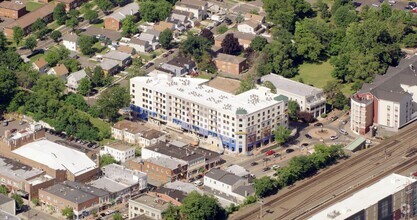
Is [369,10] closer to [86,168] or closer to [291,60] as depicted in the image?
[291,60]

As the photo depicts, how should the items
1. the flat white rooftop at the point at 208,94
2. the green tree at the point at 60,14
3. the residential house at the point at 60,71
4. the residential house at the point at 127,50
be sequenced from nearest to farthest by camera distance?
the flat white rooftop at the point at 208,94 < the residential house at the point at 60,71 < the residential house at the point at 127,50 < the green tree at the point at 60,14

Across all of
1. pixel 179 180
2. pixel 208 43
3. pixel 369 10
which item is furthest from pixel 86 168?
pixel 369 10

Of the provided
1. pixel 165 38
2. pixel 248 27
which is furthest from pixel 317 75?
→ pixel 165 38

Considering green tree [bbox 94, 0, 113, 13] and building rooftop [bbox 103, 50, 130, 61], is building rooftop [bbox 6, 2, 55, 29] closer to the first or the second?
green tree [bbox 94, 0, 113, 13]

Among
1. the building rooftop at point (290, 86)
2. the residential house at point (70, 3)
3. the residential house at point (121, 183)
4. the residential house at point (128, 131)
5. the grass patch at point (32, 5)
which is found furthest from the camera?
the grass patch at point (32, 5)

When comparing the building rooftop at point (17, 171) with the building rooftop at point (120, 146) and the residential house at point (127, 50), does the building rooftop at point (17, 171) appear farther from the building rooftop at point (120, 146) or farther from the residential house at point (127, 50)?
the residential house at point (127, 50)

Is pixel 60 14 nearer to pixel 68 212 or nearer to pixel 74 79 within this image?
pixel 74 79

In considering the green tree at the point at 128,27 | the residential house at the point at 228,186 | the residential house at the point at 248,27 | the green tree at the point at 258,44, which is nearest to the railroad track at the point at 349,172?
the residential house at the point at 228,186
